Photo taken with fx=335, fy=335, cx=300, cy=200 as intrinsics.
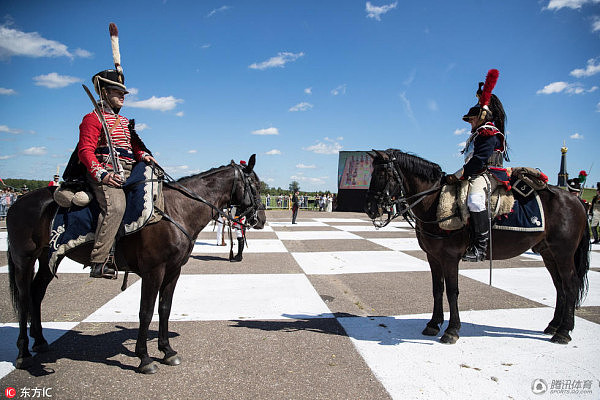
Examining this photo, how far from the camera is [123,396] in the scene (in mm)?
2723

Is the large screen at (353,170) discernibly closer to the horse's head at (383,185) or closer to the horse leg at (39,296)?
the horse's head at (383,185)

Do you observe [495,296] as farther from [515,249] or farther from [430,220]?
[430,220]

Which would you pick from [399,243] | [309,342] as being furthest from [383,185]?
[399,243]

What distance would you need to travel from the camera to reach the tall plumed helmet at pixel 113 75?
3314 mm

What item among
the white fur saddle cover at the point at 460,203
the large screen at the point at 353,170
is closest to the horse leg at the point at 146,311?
the white fur saddle cover at the point at 460,203

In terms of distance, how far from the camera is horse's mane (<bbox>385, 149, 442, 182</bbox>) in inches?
166

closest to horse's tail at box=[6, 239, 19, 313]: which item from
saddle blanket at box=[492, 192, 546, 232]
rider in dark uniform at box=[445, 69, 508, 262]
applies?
rider in dark uniform at box=[445, 69, 508, 262]

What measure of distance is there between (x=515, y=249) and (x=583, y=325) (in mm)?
1443

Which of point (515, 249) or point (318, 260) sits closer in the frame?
point (515, 249)

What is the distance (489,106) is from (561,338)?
295 cm

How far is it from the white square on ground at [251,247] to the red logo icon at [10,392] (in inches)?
252

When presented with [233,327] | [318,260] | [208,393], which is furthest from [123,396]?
[318,260]

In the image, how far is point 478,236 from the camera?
4.07 metres
